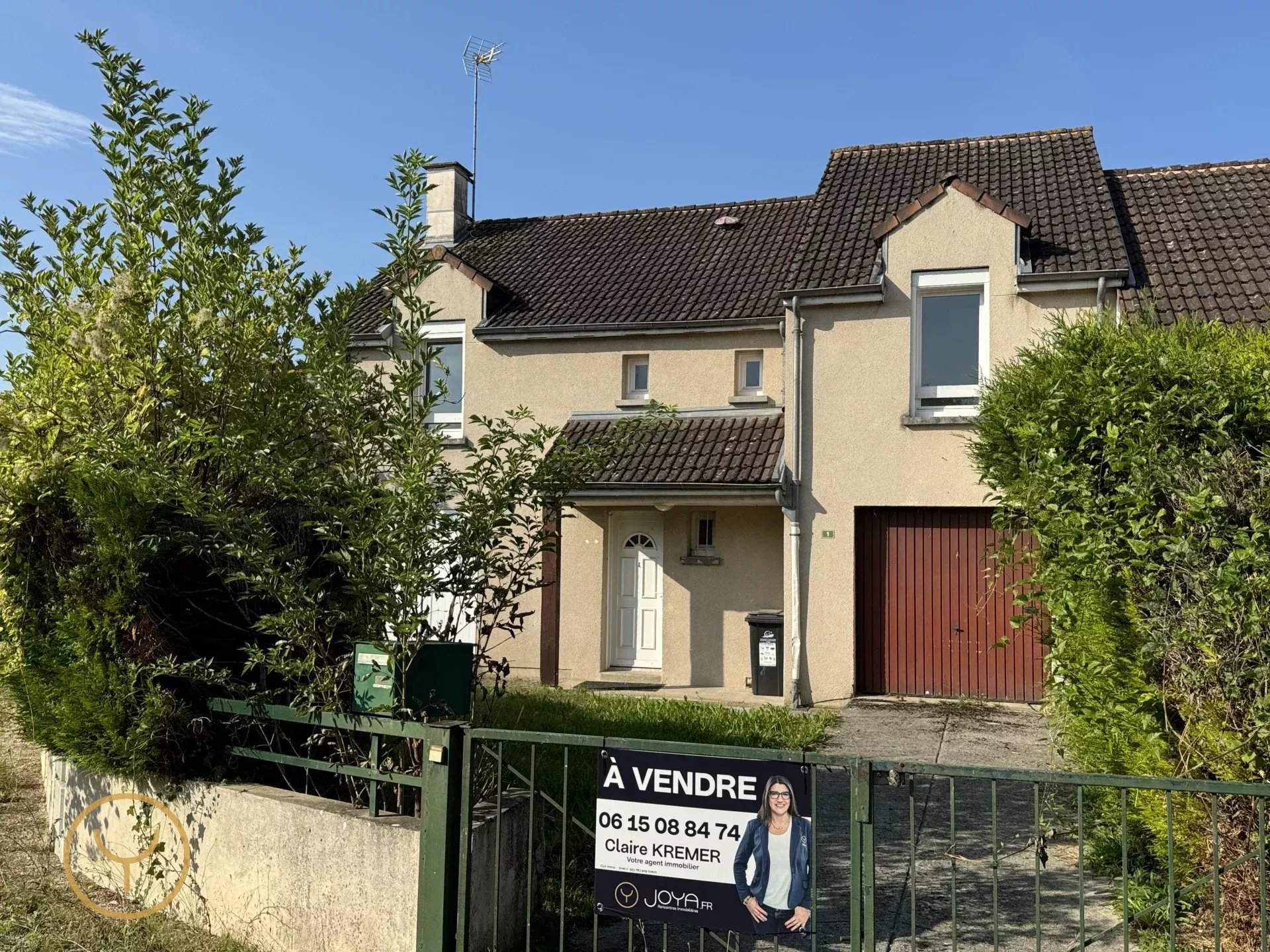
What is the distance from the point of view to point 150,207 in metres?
6.45

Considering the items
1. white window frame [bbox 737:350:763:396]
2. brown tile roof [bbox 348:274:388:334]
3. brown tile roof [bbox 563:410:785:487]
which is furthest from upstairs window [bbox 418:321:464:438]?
white window frame [bbox 737:350:763:396]

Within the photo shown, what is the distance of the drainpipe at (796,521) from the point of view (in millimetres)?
13352

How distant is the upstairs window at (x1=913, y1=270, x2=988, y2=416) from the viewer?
520 inches

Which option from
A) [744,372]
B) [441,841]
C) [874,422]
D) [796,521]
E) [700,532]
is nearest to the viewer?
[441,841]

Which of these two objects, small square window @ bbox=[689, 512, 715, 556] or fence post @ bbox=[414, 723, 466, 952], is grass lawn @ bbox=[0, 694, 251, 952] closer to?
fence post @ bbox=[414, 723, 466, 952]

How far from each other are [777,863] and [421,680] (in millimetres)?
2017

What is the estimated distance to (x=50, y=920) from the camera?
18.1ft

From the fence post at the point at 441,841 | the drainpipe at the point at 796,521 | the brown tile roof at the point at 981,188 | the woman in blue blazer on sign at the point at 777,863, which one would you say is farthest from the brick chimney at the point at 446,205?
the woman in blue blazer on sign at the point at 777,863

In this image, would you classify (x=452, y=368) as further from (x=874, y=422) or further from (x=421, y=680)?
(x=421, y=680)

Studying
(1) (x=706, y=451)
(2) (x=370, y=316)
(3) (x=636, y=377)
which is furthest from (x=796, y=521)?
(2) (x=370, y=316)

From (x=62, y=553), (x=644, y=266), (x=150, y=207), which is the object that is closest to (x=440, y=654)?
(x=62, y=553)

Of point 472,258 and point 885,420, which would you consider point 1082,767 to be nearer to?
point 885,420

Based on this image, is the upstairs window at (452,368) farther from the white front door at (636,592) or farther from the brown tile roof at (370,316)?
the white front door at (636,592)

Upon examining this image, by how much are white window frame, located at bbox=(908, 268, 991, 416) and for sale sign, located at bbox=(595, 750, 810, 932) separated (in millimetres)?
9664
